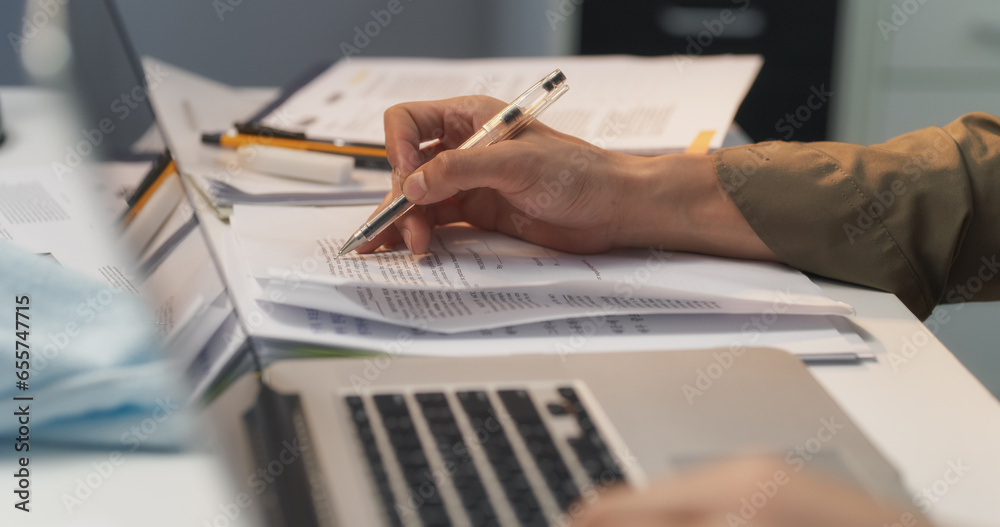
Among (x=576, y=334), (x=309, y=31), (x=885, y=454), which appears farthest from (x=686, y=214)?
(x=309, y=31)

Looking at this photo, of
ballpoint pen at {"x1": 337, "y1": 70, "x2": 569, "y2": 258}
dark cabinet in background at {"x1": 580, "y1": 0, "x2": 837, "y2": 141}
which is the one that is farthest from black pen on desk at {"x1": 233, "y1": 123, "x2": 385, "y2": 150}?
dark cabinet in background at {"x1": 580, "y1": 0, "x2": 837, "y2": 141}

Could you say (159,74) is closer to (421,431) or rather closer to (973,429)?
(421,431)

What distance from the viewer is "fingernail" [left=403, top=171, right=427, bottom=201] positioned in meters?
0.64

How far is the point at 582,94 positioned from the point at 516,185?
1.38 feet

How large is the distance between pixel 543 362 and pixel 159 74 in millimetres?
834

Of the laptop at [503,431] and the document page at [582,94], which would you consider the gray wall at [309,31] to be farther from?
the laptop at [503,431]

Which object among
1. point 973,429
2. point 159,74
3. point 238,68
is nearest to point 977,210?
point 973,429

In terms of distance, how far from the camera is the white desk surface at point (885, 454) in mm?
373

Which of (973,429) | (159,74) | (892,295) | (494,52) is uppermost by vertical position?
(494,52)

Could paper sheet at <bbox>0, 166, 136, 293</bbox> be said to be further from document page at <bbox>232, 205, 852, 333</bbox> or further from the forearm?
the forearm

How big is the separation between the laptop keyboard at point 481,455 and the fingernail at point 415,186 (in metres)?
0.23

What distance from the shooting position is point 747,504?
29cm

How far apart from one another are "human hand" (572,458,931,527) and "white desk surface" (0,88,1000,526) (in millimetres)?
112

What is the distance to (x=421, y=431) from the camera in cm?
40
